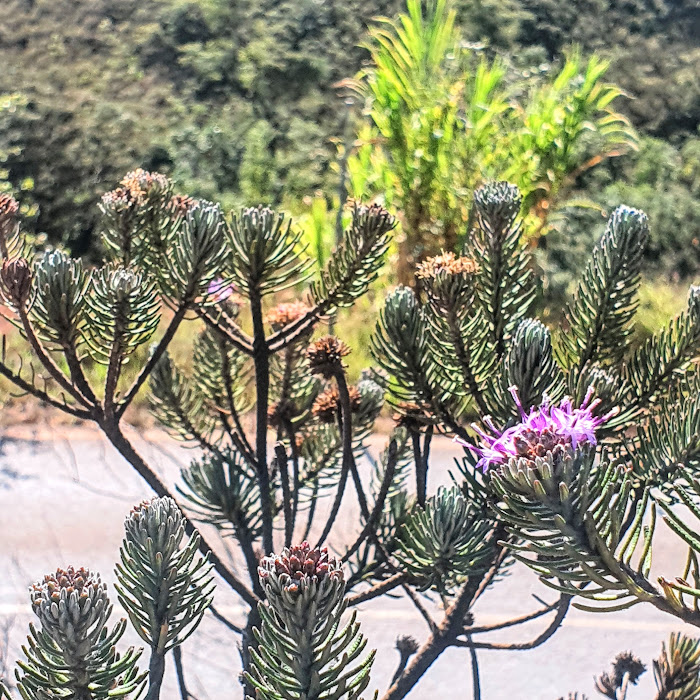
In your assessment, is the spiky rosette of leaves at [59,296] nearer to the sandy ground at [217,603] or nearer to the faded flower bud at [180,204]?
the faded flower bud at [180,204]

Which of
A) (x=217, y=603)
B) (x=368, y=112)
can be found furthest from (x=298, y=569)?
(x=368, y=112)

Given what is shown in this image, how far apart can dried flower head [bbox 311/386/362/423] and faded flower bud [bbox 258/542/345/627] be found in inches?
11.2

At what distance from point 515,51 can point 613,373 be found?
16.9 ft

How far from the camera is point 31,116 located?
4172 mm

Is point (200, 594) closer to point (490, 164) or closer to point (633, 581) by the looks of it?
point (633, 581)

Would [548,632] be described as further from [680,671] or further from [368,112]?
[368,112]

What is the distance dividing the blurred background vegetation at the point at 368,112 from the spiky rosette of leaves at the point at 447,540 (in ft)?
5.65

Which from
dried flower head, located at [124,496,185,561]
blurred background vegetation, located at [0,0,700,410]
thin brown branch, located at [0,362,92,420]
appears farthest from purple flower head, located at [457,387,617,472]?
blurred background vegetation, located at [0,0,700,410]

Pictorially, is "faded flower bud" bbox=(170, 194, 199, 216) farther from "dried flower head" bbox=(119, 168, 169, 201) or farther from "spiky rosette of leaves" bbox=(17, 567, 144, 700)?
"spiky rosette of leaves" bbox=(17, 567, 144, 700)

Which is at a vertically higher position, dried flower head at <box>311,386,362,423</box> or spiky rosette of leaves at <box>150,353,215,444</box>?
spiky rosette of leaves at <box>150,353,215,444</box>

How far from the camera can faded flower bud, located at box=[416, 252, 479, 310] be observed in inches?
14.9

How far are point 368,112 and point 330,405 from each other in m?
1.96

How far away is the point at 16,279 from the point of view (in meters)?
0.35

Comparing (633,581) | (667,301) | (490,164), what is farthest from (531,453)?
(667,301)
